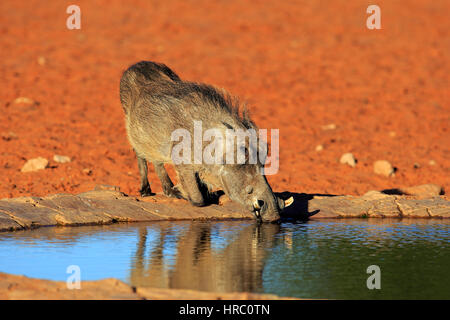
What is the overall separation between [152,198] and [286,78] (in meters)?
9.98

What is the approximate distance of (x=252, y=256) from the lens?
585 cm

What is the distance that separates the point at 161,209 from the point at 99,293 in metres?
3.13

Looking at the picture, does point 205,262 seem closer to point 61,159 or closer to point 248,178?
point 248,178

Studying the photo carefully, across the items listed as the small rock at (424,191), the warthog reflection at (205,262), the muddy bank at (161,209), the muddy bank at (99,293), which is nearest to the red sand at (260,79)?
the small rock at (424,191)

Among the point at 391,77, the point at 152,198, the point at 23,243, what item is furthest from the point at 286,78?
the point at 23,243

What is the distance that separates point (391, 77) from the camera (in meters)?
17.6

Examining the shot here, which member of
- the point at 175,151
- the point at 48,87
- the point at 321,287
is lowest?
the point at 321,287

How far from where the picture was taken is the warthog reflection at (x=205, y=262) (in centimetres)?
498

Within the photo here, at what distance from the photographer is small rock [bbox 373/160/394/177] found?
11.4 metres

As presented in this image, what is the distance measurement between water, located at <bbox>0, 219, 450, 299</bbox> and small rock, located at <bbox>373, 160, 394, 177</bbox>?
4.00 m

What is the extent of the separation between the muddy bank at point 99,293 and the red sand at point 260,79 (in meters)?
4.89

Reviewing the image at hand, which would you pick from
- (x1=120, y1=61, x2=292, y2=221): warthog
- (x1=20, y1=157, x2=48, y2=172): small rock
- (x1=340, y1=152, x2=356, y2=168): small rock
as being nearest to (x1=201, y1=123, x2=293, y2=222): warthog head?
(x1=120, y1=61, x2=292, y2=221): warthog

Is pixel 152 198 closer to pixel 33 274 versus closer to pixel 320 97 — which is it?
pixel 33 274
